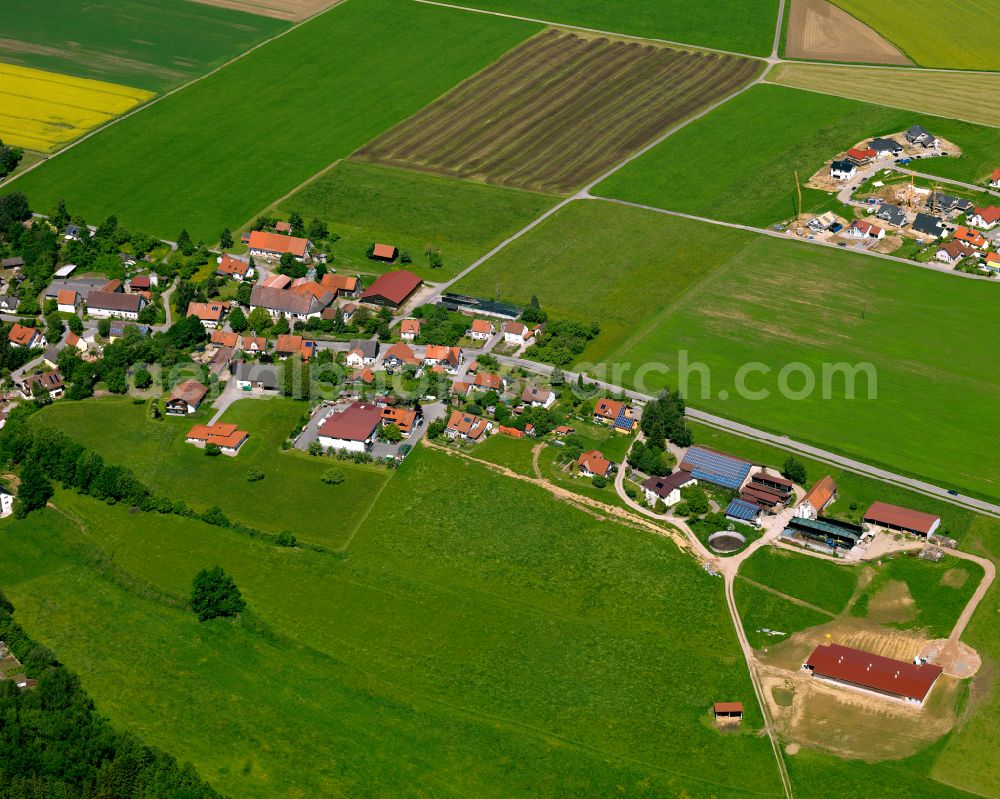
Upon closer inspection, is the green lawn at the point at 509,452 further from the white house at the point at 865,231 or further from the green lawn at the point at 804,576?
the white house at the point at 865,231

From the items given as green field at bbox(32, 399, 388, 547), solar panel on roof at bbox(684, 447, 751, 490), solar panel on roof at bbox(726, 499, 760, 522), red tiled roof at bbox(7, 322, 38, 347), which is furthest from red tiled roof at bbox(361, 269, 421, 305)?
solar panel on roof at bbox(726, 499, 760, 522)

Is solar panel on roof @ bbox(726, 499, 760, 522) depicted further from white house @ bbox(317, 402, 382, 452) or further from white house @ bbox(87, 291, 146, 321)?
white house @ bbox(87, 291, 146, 321)

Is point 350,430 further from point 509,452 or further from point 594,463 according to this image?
point 594,463

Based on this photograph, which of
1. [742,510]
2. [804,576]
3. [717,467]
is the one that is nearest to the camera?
[804,576]

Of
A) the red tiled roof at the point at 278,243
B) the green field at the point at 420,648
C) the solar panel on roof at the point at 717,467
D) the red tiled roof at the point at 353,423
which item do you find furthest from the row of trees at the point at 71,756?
the red tiled roof at the point at 278,243

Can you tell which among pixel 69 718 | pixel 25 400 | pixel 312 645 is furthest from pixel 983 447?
pixel 25 400

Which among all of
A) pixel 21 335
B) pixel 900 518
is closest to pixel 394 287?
pixel 21 335
